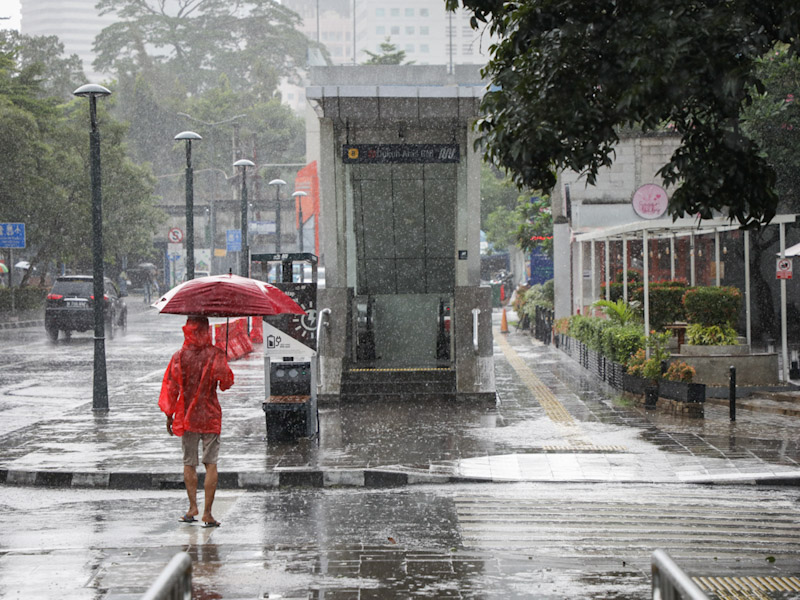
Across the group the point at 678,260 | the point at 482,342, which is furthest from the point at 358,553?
the point at 678,260

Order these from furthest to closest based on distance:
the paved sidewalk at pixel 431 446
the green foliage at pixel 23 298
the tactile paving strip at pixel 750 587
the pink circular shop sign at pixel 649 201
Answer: the green foliage at pixel 23 298 < the pink circular shop sign at pixel 649 201 < the paved sidewalk at pixel 431 446 < the tactile paving strip at pixel 750 587

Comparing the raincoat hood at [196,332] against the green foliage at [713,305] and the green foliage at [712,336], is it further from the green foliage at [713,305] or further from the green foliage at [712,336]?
the green foliage at [712,336]

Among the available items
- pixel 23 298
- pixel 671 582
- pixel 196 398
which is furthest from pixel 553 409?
pixel 23 298

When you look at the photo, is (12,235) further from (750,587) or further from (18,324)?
(750,587)

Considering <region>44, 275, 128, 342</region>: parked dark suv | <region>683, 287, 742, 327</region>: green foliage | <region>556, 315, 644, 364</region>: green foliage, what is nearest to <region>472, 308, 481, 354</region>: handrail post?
<region>556, 315, 644, 364</region>: green foliage

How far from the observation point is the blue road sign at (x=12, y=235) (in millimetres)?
37188

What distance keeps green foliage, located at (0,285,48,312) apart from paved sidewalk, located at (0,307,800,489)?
2819cm

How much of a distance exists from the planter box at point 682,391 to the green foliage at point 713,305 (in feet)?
7.19

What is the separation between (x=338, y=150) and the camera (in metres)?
19.6

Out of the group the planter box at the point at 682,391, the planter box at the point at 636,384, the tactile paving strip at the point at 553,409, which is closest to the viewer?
the tactile paving strip at the point at 553,409

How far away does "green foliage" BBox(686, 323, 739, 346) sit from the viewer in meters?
17.1

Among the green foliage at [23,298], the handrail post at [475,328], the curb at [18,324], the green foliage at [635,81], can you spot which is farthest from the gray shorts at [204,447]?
the green foliage at [23,298]

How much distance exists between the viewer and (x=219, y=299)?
955cm

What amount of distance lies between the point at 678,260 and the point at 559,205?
4.88 meters
